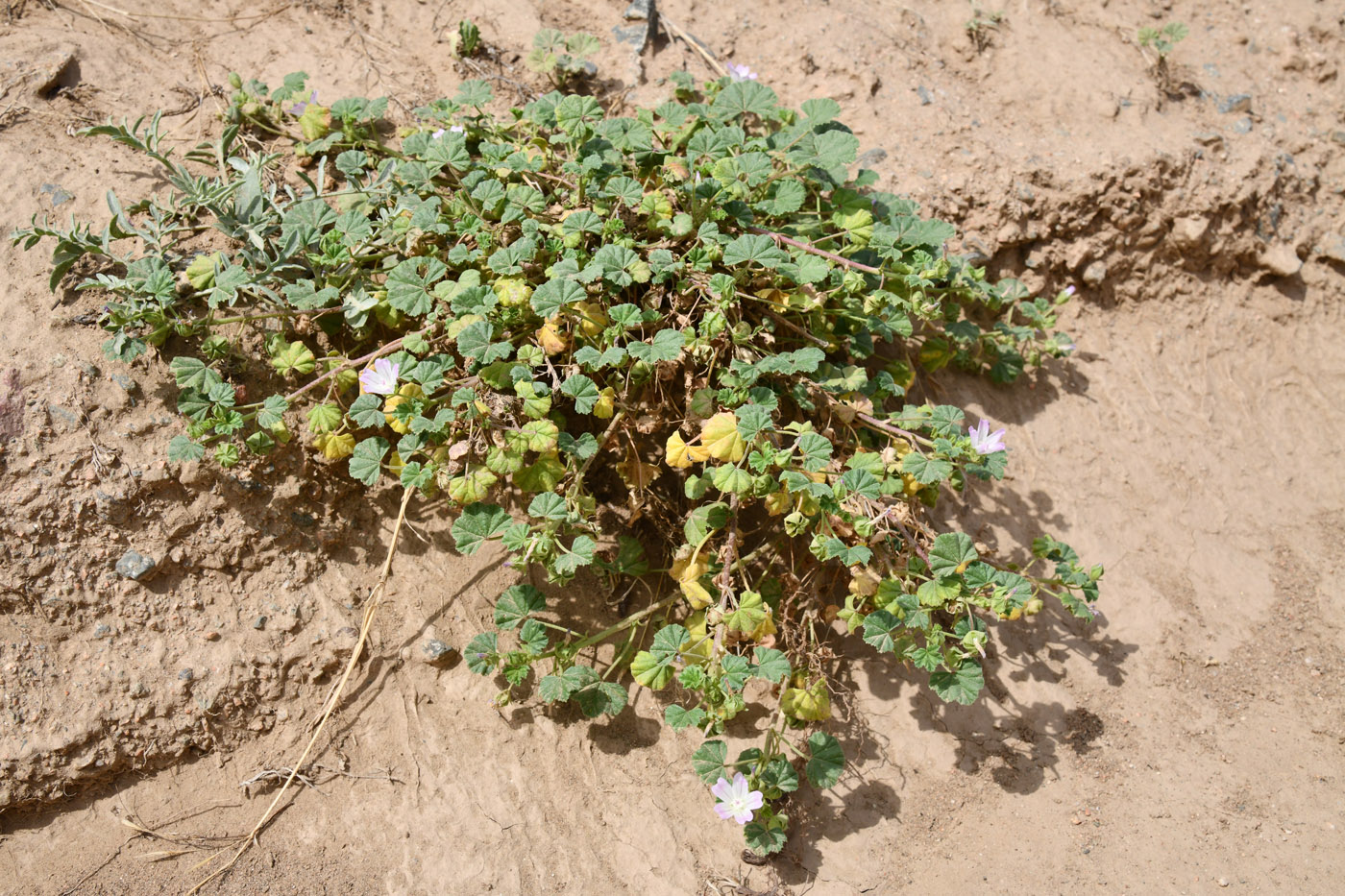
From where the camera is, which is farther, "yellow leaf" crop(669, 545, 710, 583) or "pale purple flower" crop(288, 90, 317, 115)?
"pale purple flower" crop(288, 90, 317, 115)

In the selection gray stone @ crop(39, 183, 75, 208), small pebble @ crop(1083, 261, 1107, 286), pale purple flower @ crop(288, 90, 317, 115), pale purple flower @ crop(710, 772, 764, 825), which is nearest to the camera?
pale purple flower @ crop(710, 772, 764, 825)

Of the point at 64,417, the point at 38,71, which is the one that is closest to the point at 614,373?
the point at 64,417

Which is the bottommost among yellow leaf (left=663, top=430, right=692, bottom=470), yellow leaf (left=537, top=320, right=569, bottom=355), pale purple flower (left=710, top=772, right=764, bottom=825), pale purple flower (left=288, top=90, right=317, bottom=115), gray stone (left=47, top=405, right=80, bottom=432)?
pale purple flower (left=710, top=772, right=764, bottom=825)

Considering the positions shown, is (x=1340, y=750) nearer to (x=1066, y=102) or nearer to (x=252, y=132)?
(x=1066, y=102)

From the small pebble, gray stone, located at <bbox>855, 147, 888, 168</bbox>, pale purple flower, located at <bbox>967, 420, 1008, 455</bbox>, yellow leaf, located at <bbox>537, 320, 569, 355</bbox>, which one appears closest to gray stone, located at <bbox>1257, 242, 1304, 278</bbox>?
the small pebble

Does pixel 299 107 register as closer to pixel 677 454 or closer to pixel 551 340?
pixel 551 340

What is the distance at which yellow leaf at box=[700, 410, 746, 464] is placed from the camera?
3.02 m

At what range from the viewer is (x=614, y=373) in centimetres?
325

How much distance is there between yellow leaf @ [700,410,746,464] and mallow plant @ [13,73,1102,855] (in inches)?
0.4

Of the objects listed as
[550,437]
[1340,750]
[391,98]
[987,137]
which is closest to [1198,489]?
[1340,750]

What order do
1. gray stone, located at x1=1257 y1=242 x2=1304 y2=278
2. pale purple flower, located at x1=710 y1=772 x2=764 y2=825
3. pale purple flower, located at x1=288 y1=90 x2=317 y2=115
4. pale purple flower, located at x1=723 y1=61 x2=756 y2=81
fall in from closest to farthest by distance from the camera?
1. pale purple flower, located at x1=710 y1=772 x2=764 y2=825
2. pale purple flower, located at x1=288 y1=90 x2=317 y2=115
3. pale purple flower, located at x1=723 y1=61 x2=756 y2=81
4. gray stone, located at x1=1257 y1=242 x2=1304 y2=278

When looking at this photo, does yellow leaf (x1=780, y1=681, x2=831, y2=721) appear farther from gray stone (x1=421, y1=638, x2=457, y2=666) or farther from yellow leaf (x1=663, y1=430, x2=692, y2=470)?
gray stone (x1=421, y1=638, x2=457, y2=666)

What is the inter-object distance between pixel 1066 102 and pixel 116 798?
5303 mm

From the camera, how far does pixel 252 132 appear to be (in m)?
3.91
